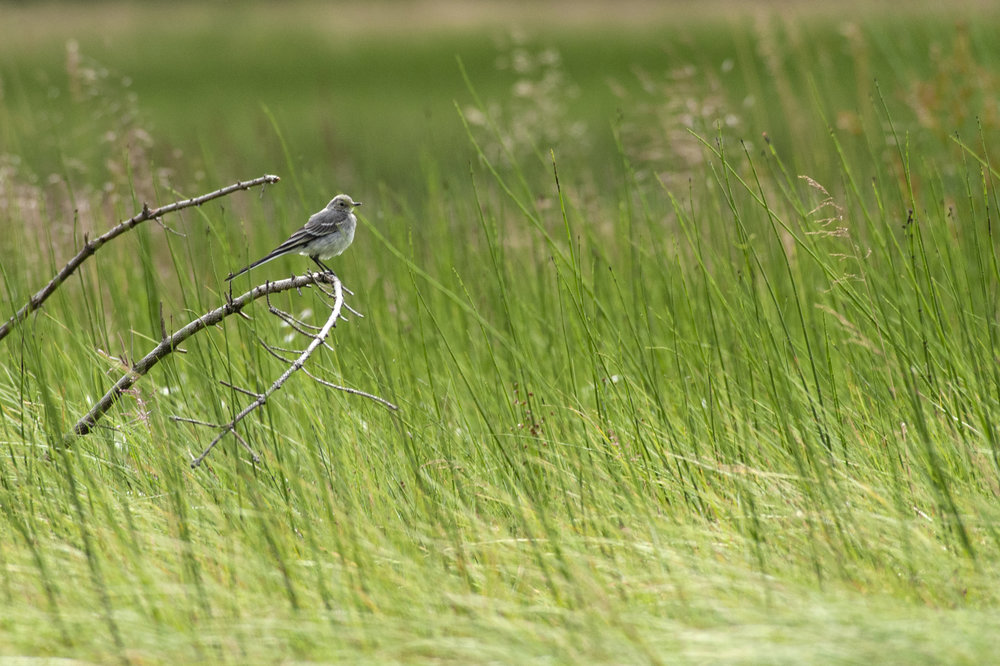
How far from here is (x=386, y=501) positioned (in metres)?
2.60

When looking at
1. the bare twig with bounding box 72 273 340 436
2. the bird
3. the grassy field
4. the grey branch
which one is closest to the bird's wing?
the bird

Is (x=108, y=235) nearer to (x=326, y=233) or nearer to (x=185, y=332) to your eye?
(x=185, y=332)

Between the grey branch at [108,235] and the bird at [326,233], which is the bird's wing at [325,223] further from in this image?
the grey branch at [108,235]

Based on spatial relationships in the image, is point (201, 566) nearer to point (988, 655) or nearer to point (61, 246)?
point (988, 655)

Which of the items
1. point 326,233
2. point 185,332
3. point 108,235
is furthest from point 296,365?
point 326,233

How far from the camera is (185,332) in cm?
256

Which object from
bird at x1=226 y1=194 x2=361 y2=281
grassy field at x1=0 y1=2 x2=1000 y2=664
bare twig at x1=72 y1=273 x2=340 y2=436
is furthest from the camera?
bird at x1=226 y1=194 x2=361 y2=281

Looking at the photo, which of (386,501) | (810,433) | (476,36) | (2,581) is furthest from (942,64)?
(476,36)

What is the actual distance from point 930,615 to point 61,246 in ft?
14.3

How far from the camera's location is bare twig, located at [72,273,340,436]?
2494 mm

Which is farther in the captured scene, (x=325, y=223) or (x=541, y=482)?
(x=325, y=223)

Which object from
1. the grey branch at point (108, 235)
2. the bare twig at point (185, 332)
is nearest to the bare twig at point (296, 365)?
the bare twig at point (185, 332)

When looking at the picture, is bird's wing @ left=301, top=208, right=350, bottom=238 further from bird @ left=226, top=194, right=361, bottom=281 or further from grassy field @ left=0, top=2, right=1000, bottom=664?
grassy field @ left=0, top=2, right=1000, bottom=664

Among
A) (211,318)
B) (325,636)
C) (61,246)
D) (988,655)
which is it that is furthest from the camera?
(61,246)
